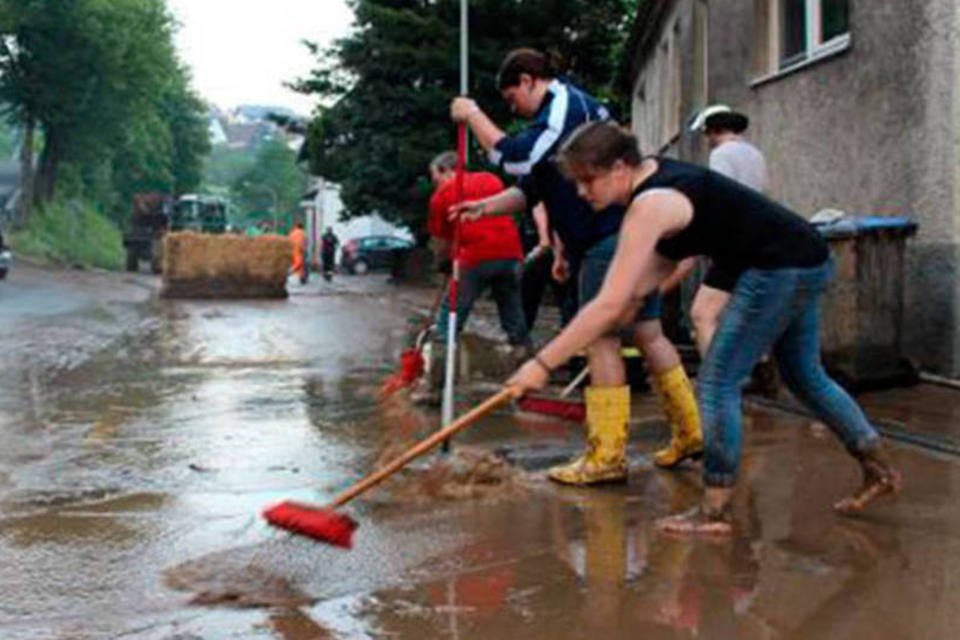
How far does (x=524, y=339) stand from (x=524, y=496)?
3.83 metres

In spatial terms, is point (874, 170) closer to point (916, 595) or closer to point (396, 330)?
point (916, 595)

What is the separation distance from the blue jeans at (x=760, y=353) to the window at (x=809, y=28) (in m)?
5.82

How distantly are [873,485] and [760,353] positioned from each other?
0.71 metres

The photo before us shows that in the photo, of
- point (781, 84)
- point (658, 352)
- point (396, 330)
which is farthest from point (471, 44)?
point (658, 352)

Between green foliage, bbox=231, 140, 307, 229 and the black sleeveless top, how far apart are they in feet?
361

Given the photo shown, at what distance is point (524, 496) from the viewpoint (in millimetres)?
5098

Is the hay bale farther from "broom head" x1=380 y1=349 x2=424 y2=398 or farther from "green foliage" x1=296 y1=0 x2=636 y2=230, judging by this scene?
"broom head" x1=380 y1=349 x2=424 y2=398

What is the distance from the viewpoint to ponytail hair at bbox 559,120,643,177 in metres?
4.29

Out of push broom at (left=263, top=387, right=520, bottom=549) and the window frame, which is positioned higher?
the window frame

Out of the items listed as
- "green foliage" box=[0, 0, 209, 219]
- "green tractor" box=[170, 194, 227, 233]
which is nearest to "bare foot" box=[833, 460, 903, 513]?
"green tractor" box=[170, 194, 227, 233]

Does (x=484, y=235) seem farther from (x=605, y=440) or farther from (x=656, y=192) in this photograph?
(x=656, y=192)

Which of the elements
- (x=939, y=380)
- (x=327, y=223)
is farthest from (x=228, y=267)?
(x=327, y=223)

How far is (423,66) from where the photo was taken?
93.2ft

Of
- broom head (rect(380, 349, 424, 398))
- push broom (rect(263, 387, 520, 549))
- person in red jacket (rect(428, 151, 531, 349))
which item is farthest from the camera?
broom head (rect(380, 349, 424, 398))
